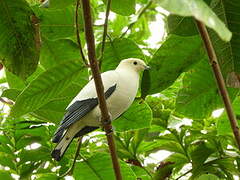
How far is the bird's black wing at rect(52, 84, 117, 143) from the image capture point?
56.9 inches

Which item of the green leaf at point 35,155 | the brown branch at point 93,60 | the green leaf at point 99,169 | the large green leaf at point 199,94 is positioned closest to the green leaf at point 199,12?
the brown branch at point 93,60

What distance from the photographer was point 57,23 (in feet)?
4.55

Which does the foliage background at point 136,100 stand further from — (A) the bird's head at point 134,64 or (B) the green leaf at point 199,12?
(B) the green leaf at point 199,12

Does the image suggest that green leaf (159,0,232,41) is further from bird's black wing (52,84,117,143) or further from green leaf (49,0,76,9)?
bird's black wing (52,84,117,143)

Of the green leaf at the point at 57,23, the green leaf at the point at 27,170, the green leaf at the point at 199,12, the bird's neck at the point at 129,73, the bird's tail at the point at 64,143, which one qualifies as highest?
the green leaf at the point at 57,23

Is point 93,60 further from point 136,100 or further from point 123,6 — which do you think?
point 136,100

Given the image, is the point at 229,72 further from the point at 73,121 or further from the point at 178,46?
the point at 73,121

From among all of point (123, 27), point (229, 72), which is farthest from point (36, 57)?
point (123, 27)

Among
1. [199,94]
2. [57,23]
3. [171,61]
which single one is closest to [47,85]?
[57,23]

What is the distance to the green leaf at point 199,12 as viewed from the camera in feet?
1.76

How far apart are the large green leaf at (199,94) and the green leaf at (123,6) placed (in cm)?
26

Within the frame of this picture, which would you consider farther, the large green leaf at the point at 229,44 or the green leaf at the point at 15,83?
the green leaf at the point at 15,83

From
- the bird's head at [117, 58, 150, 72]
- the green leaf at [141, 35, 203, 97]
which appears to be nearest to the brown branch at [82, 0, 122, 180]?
the green leaf at [141, 35, 203, 97]

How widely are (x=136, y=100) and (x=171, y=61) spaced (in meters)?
0.33
